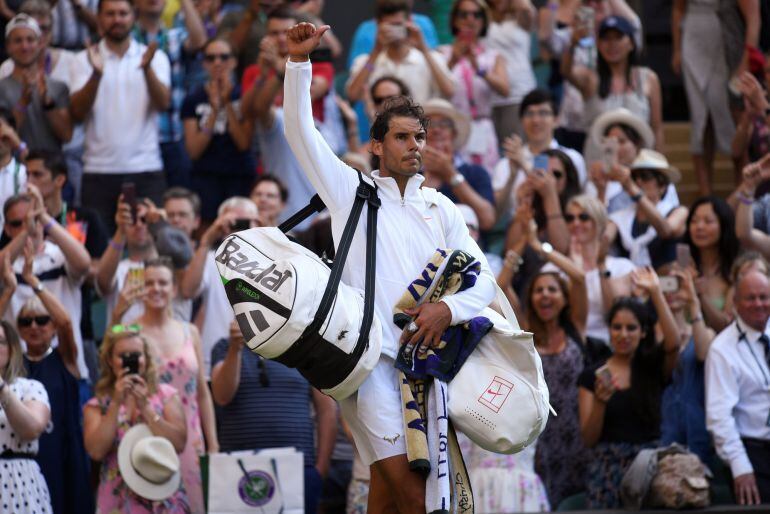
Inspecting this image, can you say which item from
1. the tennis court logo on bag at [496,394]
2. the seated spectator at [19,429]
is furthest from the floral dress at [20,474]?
the tennis court logo on bag at [496,394]

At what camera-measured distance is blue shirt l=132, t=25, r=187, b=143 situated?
11789 mm

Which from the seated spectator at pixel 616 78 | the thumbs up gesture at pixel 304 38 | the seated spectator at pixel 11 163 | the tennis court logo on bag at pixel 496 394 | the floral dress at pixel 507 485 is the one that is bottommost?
the floral dress at pixel 507 485

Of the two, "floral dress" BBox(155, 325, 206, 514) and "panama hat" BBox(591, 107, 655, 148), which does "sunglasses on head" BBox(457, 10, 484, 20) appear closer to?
"panama hat" BBox(591, 107, 655, 148)

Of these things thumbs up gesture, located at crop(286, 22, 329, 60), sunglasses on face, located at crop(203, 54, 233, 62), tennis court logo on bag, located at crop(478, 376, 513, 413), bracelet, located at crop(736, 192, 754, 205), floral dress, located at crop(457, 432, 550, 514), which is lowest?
floral dress, located at crop(457, 432, 550, 514)

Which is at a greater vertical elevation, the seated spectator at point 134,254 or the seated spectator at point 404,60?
the seated spectator at point 404,60

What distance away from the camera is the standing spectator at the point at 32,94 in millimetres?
10984

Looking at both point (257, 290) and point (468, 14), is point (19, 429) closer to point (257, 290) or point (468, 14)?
point (257, 290)

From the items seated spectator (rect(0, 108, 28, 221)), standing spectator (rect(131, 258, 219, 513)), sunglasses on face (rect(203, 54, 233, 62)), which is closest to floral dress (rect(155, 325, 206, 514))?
standing spectator (rect(131, 258, 219, 513))

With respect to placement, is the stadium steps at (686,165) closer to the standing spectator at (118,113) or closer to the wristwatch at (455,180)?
the wristwatch at (455,180)

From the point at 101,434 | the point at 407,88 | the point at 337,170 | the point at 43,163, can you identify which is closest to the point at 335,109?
the point at 407,88

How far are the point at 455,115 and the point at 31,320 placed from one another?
12.9ft

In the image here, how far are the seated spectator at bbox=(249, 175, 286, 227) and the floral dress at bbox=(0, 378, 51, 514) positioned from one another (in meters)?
2.69

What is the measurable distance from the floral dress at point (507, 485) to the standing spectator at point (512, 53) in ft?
13.9

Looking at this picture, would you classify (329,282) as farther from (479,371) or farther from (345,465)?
(345,465)
